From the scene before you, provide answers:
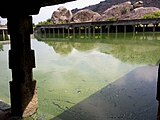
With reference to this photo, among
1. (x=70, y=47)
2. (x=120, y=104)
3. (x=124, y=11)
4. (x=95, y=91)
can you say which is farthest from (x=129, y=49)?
(x=124, y=11)

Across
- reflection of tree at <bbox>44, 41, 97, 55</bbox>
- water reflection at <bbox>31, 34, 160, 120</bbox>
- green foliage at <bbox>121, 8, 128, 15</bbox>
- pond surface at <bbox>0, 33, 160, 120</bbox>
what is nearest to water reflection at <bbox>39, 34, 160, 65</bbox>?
reflection of tree at <bbox>44, 41, 97, 55</bbox>

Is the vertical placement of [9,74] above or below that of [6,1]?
below

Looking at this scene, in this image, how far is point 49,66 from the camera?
11.7 metres

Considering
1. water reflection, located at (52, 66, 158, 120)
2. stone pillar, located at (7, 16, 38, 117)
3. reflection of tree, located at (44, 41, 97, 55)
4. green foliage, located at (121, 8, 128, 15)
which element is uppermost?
green foliage, located at (121, 8, 128, 15)

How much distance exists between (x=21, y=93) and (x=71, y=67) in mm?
6361

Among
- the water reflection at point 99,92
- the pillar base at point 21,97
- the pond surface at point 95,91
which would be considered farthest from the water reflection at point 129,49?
the pillar base at point 21,97

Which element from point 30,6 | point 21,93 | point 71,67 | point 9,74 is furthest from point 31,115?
point 71,67

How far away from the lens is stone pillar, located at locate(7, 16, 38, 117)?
186 inches

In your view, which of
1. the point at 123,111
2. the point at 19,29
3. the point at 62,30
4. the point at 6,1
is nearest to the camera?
the point at 6,1

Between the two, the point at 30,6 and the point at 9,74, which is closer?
the point at 30,6

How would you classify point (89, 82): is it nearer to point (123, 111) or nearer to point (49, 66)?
point (123, 111)

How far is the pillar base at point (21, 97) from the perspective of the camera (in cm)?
493

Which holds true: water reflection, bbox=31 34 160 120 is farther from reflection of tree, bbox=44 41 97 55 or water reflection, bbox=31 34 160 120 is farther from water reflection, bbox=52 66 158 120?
reflection of tree, bbox=44 41 97 55

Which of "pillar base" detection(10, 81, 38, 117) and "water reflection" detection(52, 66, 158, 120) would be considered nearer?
"pillar base" detection(10, 81, 38, 117)
